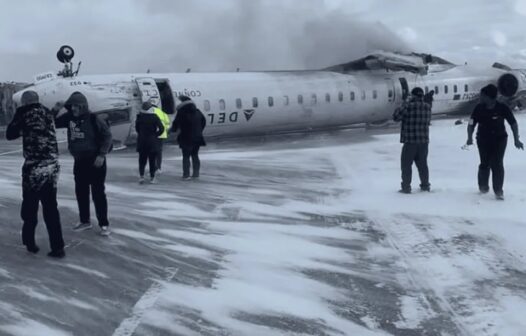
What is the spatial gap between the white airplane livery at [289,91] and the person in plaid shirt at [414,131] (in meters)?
9.66

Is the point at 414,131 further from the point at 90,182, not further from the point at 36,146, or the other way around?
the point at 36,146

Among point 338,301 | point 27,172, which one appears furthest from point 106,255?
point 338,301

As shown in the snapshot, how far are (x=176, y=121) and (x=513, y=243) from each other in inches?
289

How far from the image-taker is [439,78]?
25.4m

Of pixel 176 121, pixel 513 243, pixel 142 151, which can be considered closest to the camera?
pixel 513 243

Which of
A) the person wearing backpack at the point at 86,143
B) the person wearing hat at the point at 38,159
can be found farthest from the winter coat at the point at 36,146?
the person wearing backpack at the point at 86,143

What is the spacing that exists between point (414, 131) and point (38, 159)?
246 inches

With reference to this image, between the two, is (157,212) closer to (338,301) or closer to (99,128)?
(99,128)

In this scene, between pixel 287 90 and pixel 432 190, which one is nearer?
pixel 432 190

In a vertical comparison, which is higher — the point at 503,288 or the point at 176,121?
the point at 176,121

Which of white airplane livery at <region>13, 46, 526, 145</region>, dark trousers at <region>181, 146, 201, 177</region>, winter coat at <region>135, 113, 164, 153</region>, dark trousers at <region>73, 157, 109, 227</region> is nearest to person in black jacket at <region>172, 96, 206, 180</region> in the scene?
dark trousers at <region>181, 146, 201, 177</region>

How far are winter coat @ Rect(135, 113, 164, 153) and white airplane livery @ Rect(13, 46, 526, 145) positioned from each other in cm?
625

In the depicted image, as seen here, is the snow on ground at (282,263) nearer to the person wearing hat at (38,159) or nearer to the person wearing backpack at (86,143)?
the person wearing hat at (38,159)

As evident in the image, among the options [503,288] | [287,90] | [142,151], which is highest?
[287,90]
